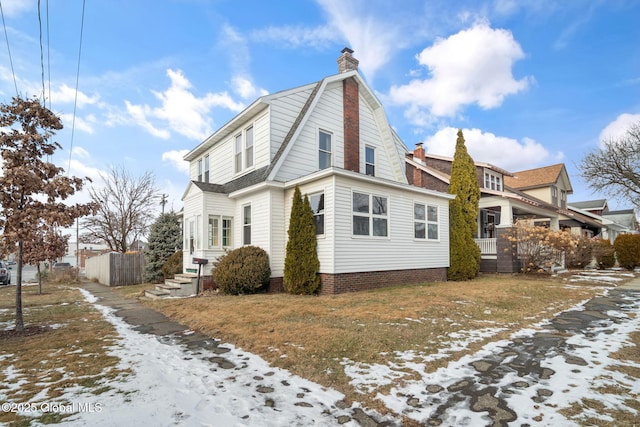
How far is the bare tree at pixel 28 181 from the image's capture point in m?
6.46

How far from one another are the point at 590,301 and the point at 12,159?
14.2m

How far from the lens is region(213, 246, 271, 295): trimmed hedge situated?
10867mm

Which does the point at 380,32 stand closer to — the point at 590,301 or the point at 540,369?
the point at 590,301

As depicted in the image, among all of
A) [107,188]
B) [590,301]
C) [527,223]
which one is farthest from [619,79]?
[107,188]

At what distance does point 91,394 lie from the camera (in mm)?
3621

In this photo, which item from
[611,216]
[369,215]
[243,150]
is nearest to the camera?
[369,215]

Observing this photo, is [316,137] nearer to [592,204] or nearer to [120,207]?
[120,207]

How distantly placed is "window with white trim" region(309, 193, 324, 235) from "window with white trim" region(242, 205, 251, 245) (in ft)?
10.3

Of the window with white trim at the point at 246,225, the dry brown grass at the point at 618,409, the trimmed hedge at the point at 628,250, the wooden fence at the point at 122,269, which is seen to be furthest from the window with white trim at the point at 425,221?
the wooden fence at the point at 122,269

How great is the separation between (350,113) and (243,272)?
8.37m

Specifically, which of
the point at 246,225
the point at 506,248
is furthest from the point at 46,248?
the point at 506,248

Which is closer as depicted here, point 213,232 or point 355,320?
point 355,320

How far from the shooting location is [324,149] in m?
13.9

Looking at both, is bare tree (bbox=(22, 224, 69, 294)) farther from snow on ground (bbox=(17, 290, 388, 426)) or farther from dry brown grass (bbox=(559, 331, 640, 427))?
dry brown grass (bbox=(559, 331, 640, 427))
